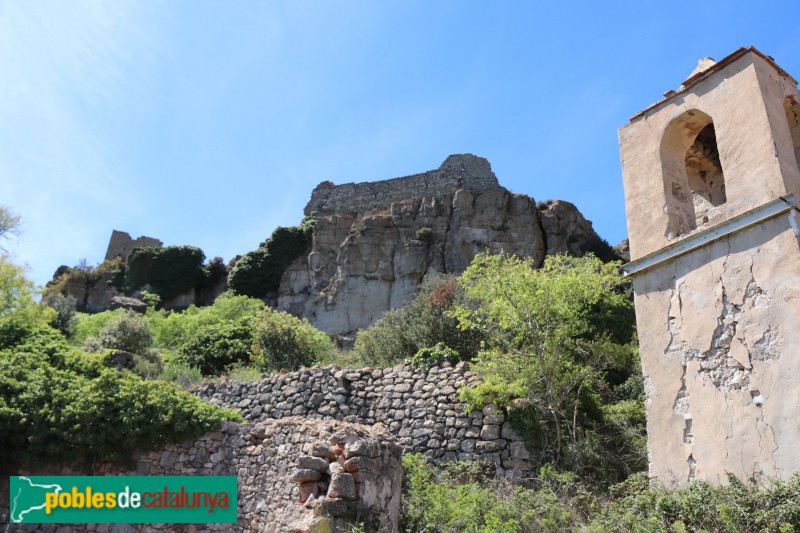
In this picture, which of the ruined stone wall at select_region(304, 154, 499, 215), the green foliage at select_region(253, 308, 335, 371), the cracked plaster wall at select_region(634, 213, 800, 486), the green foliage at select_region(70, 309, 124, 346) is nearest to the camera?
the cracked plaster wall at select_region(634, 213, 800, 486)

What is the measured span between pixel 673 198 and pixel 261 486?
683 centimetres

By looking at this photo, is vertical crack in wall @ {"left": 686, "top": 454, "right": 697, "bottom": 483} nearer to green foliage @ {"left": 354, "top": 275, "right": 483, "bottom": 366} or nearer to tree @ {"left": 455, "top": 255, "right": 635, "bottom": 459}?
tree @ {"left": 455, "top": 255, "right": 635, "bottom": 459}

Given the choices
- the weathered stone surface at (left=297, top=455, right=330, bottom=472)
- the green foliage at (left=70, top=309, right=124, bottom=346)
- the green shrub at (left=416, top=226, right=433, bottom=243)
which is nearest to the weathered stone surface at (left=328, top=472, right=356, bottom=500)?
the weathered stone surface at (left=297, top=455, right=330, bottom=472)

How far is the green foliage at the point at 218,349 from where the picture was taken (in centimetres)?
2142

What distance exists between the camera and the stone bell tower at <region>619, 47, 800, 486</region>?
810 centimetres

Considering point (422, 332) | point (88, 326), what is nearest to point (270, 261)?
point (88, 326)

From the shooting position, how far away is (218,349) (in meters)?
21.7

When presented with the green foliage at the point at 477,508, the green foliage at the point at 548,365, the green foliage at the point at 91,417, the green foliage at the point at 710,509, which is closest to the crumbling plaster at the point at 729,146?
the green foliage at the point at 548,365

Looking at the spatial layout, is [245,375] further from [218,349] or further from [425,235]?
[425,235]

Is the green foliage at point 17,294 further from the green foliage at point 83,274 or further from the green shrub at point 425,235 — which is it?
the green foliage at point 83,274

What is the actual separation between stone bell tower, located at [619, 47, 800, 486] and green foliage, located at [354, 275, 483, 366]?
7.95 metres

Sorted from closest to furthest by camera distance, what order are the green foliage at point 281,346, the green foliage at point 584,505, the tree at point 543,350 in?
the green foliage at point 584,505 < the tree at point 543,350 < the green foliage at point 281,346

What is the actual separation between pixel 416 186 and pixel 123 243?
23.9m

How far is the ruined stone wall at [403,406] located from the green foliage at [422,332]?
4037mm
